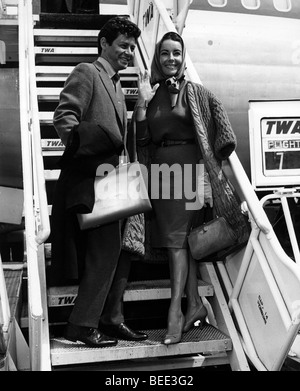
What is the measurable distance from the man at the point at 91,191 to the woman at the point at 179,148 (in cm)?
21

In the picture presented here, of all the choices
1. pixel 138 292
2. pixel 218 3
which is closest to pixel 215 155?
pixel 138 292

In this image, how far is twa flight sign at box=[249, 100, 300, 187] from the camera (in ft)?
20.2

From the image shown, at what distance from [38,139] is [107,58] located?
60 cm

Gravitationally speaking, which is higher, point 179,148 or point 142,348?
point 179,148

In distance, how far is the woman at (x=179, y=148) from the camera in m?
3.54

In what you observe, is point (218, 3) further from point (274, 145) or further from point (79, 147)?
point (79, 147)

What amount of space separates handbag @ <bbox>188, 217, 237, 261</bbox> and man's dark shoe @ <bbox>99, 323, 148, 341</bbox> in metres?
0.55

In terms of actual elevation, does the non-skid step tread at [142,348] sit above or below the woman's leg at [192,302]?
below

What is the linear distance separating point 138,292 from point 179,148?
0.87 m

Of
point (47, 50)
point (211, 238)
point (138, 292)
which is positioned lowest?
point (138, 292)

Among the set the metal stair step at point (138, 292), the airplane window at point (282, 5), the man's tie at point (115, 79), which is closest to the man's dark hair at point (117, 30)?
the man's tie at point (115, 79)

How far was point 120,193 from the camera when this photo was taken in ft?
10.8

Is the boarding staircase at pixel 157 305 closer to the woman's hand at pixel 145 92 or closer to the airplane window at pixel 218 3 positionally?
the woman's hand at pixel 145 92

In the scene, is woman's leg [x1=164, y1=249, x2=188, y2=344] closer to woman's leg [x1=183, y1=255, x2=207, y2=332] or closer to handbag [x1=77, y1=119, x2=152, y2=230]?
woman's leg [x1=183, y1=255, x2=207, y2=332]
